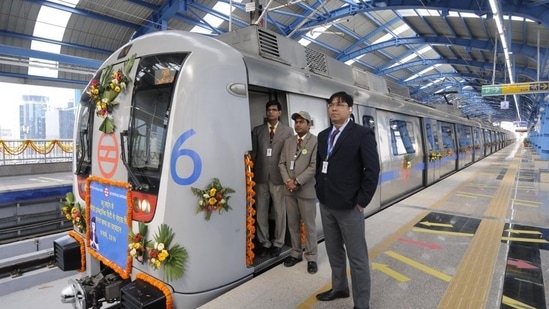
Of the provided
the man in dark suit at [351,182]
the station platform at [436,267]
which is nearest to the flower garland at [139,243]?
the station platform at [436,267]

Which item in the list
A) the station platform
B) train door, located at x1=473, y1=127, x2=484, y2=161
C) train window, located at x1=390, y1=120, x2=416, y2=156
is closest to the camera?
the station platform

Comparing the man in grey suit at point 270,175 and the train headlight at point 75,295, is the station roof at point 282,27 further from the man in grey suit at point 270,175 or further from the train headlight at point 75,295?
the train headlight at point 75,295

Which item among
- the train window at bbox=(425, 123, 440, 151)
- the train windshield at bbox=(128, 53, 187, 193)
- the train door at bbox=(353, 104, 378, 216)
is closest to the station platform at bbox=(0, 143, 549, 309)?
the train door at bbox=(353, 104, 378, 216)

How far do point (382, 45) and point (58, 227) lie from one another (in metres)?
17.1

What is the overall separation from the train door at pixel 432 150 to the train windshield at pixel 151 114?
7319 mm

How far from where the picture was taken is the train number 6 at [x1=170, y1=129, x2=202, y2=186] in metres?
2.50

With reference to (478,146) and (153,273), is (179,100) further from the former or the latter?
(478,146)

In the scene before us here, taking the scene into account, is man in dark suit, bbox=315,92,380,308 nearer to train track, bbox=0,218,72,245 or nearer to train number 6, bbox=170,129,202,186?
train number 6, bbox=170,129,202,186

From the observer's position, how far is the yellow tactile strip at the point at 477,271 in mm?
2682

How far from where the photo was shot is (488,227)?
4840 mm

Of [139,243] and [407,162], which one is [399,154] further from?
[139,243]

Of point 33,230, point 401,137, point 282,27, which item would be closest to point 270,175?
point 401,137

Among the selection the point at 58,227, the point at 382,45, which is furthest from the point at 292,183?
the point at 382,45

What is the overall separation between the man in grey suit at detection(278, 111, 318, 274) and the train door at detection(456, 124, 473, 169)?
11235mm
